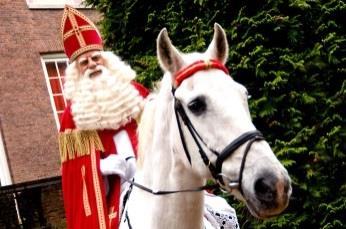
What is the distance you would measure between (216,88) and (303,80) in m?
3.18

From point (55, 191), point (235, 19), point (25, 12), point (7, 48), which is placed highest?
point (25, 12)

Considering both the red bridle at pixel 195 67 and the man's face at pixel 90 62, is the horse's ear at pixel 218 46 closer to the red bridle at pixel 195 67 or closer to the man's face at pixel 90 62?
the red bridle at pixel 195 67

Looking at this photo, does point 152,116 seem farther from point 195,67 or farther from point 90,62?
point 90,62

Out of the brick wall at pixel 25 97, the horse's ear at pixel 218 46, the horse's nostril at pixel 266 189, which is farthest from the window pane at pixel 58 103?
the horse's nostril at pixel 266 189

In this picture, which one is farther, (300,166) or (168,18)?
(168,18)

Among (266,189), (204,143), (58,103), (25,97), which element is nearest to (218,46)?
(204,143)

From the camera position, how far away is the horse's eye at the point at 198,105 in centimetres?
249

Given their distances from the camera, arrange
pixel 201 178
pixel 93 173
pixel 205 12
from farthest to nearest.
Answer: pixel 205 12 → pixel 93 173 → pixel 201 178

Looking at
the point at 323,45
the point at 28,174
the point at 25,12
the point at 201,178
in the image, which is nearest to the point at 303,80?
the point at 323,45

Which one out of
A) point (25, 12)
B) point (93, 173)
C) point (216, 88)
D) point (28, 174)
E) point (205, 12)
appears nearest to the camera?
point (216, 88)

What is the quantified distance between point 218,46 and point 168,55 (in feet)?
0.90

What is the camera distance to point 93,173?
145 inches

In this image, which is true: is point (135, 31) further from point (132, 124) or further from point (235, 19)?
point (132, 124)

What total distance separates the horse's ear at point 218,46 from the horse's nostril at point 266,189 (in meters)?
0.80
